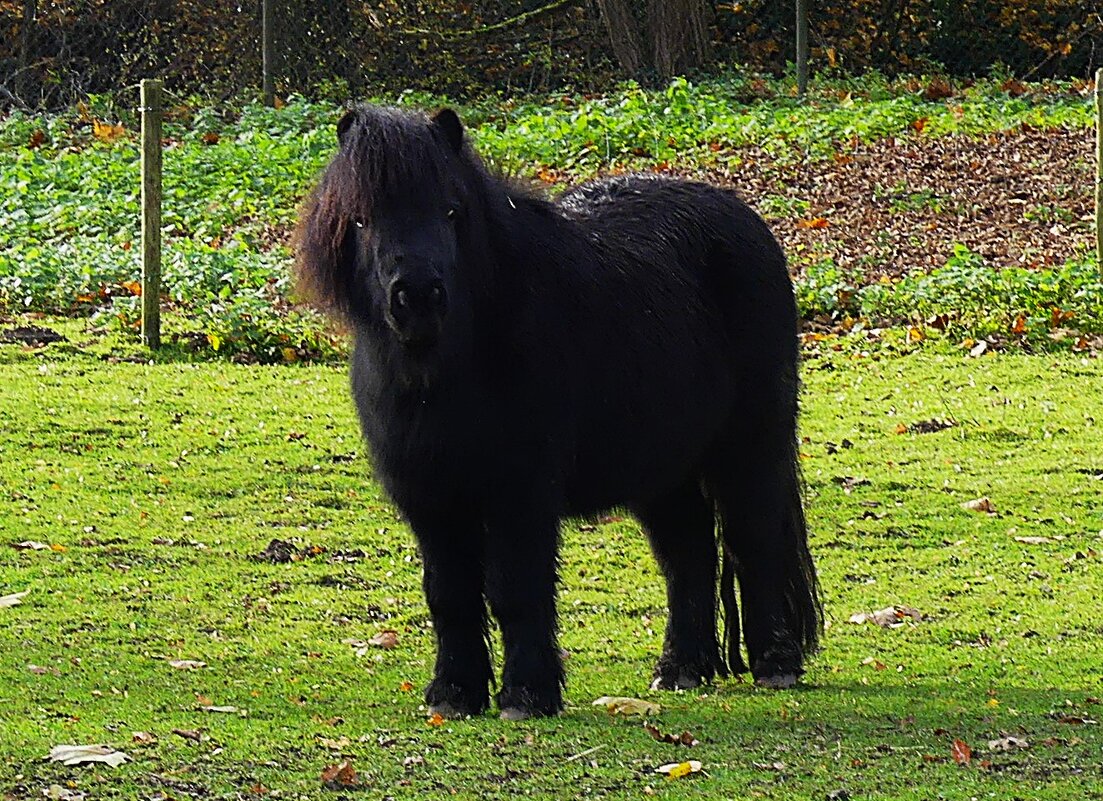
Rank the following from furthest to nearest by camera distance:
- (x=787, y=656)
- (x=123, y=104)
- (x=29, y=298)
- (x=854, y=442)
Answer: (x=123, y=104), (x=29, y=298), (x=854, y=442), (x=787, y=656)

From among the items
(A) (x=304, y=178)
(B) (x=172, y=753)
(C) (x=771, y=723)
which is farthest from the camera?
(A) (x=304, y=178)

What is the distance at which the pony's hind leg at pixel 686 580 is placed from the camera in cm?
689

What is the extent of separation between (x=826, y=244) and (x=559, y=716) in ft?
31.5

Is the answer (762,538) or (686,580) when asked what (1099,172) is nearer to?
(762,538)

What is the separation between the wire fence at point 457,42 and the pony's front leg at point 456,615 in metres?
14.7

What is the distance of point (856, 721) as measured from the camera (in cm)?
597

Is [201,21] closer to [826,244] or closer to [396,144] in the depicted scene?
[826,244]

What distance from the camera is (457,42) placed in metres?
21.7

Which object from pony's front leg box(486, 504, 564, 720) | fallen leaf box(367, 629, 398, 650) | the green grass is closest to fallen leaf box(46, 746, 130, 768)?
the green grass

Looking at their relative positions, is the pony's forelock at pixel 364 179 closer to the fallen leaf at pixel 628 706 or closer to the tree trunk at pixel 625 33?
the fallen leaf at pixel 628 706

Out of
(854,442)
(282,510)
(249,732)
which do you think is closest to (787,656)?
(249,732)

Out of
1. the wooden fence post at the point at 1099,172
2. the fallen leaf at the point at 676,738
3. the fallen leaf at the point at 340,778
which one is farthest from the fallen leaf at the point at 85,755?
the wooden fence post at the point at 1099,172

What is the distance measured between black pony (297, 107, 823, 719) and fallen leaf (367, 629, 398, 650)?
3.49 ft

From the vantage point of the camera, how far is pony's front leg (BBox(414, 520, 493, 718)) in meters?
6.11
